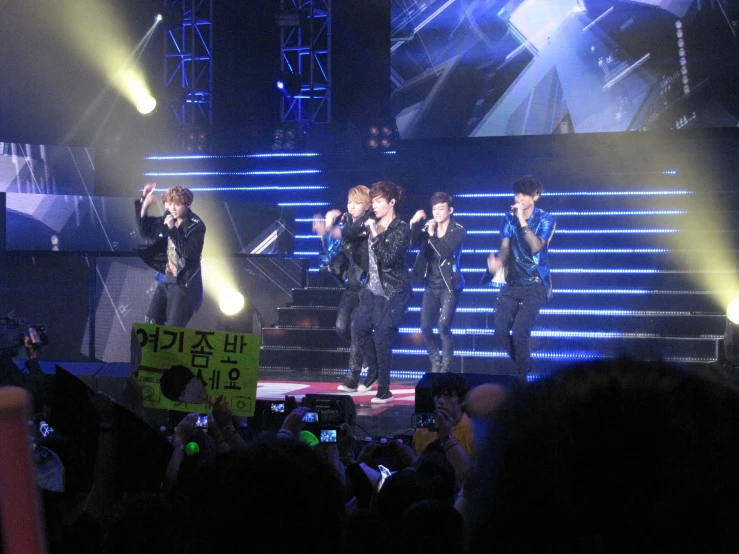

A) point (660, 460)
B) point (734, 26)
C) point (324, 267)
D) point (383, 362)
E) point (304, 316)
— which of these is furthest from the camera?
point (734, 26)

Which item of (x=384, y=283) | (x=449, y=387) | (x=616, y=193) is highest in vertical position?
(x=616, y=193)

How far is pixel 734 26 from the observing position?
11227 mm

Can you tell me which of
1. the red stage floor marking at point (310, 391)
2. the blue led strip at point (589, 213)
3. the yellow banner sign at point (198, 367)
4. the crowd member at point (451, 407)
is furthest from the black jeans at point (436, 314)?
the yellow banner sign at point (198, 367)

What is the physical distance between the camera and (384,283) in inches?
285

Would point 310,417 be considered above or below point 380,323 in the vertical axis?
below

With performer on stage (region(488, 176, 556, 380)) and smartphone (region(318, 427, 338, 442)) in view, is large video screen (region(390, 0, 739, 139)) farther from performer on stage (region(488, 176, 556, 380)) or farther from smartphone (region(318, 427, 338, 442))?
smartphone (region(318, 427, 338, 442))

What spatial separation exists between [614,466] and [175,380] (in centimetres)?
279

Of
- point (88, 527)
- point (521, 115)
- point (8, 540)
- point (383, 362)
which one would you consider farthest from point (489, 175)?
point (8, 540)

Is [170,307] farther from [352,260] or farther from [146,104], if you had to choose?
[146,104]

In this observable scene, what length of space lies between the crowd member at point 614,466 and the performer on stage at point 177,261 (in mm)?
6955

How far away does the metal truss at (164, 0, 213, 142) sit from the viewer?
41.8ft

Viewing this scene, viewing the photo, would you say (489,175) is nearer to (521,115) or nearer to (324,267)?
(521,115)

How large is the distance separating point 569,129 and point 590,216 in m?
2.25

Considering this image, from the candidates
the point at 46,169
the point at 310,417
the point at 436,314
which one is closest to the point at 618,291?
the point at 436,314
